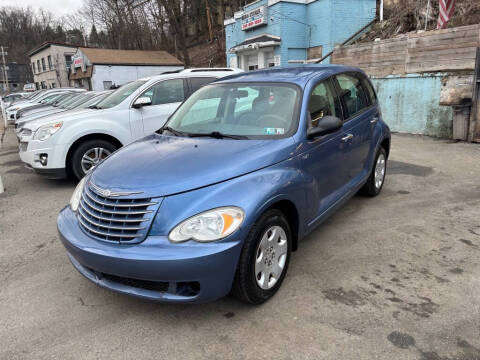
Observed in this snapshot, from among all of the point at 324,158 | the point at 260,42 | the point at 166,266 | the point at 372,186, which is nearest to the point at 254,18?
the point at 260,42

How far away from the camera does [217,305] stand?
2881 mm

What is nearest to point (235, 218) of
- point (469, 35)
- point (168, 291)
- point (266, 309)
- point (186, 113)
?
point (168, 291)

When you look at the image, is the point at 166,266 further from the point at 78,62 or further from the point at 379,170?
the point at 78,62

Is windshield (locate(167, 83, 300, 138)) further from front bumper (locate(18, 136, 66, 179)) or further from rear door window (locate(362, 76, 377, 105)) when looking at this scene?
front bumper (locate(18, 136, 66, 179))

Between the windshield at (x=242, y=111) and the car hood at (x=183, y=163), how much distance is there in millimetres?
230

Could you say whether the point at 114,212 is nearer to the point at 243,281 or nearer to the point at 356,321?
the point at 243,281

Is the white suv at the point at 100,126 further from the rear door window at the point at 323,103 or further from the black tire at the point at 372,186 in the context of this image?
the black tire at the point at 372,186

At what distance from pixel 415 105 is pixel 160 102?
673cm

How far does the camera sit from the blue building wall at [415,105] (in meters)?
8.98

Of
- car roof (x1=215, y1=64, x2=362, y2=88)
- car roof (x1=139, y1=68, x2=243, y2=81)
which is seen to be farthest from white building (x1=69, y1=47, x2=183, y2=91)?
car roof (x1=215, y1=64, x2=362, y2=88)

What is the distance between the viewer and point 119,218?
2.54m

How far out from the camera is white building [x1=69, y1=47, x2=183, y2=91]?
3061 cm

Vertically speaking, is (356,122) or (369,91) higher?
(369,91)

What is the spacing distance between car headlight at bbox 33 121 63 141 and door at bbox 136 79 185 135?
1.26m
